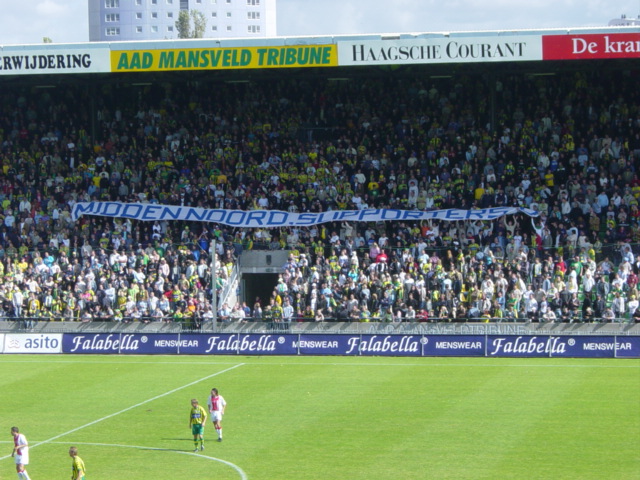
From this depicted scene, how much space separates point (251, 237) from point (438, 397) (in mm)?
16651

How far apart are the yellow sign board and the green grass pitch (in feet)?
41.3

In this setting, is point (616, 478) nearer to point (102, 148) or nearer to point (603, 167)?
point (603, 167)

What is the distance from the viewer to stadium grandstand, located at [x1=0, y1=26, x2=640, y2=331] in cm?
3803

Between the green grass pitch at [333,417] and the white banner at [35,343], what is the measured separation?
1604mm

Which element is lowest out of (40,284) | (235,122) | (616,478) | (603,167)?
(616,478)

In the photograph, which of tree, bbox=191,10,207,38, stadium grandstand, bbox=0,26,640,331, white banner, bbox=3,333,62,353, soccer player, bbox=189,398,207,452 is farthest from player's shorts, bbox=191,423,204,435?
tree, bbox=191,10,207,38

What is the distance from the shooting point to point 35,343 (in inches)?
1495

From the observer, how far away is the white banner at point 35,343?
37875 millimetres

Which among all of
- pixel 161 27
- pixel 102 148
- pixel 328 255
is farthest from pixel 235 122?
pixel 161 27

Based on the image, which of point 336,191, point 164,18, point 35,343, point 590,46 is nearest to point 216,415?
point 35,343

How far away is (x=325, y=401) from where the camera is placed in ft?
90.4

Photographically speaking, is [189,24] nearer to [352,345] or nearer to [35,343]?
[35,343]

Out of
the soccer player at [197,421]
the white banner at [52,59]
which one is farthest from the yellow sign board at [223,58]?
the soccer player at [197,421]

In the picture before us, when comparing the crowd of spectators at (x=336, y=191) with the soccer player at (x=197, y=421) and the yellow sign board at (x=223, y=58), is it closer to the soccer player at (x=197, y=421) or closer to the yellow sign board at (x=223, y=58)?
the yellow sign board at (x=223, y=58)
